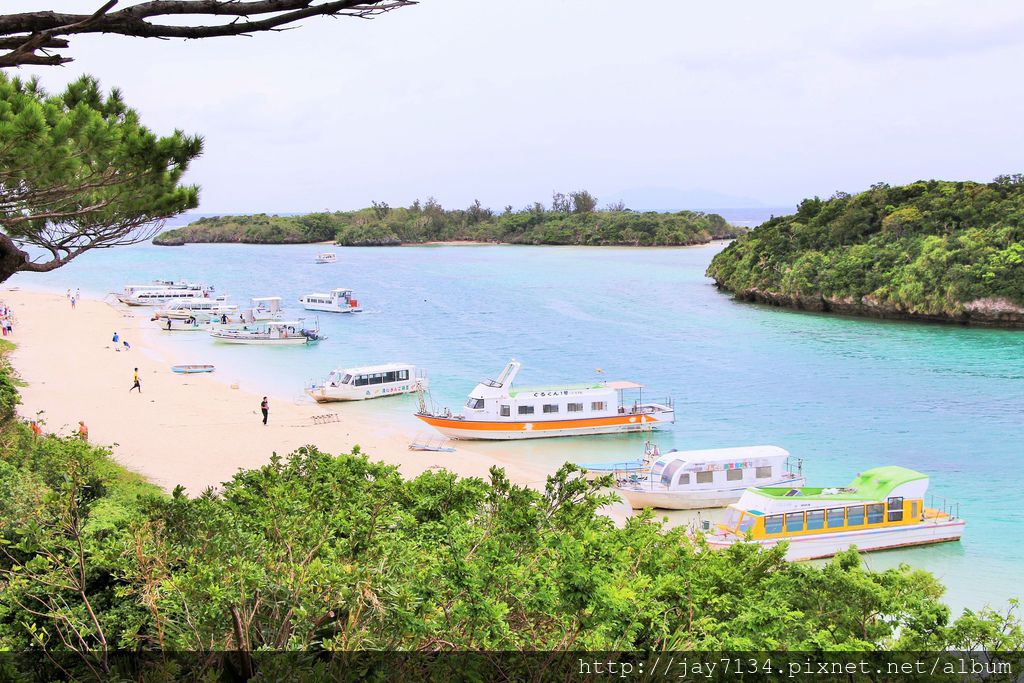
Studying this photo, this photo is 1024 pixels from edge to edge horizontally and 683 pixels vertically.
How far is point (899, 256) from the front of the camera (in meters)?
52.5

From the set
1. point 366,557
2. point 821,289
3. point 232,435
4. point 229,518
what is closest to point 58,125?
point 229,518

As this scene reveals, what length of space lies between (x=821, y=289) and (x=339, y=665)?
178ft

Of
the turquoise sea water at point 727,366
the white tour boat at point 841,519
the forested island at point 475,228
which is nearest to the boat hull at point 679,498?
the white tour boat at point 841,519

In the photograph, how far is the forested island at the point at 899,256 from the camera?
1860 inches

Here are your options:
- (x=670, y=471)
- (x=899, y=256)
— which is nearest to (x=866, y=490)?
(x=670, y=471)

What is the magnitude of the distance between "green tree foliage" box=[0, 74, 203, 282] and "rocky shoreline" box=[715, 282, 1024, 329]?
47.4 m

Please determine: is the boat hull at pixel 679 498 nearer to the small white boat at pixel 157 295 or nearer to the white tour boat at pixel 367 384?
the white tour boat at pixel 367 384

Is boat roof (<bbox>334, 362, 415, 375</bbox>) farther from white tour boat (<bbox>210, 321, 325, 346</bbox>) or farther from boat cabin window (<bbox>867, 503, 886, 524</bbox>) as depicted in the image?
boat cabin window (<bbox>867, 503, 886, 524</bbox>)

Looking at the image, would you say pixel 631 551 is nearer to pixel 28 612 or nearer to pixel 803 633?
pixel 803 633

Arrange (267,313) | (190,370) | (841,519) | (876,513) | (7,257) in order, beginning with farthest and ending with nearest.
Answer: (267,313) < (190,370) < (876,513) < (841,519) < (7,257)

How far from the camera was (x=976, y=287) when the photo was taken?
4694cm

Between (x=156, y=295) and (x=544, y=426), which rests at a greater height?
(x=156, y=295)

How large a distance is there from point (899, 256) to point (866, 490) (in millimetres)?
40406

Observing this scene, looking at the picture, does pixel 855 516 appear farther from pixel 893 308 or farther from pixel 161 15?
pixel 893 308
